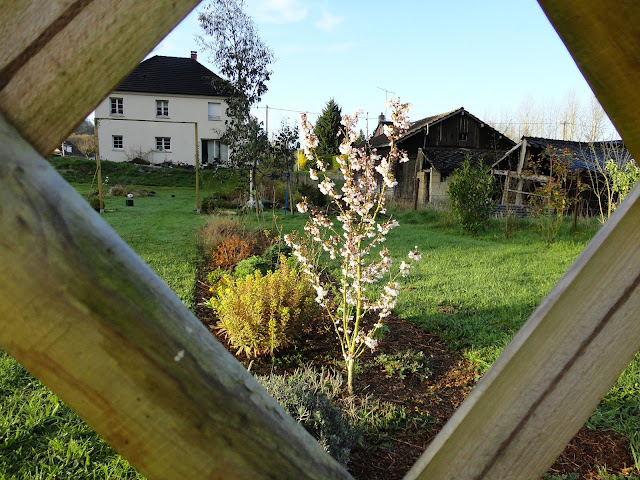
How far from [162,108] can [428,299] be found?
3507cm

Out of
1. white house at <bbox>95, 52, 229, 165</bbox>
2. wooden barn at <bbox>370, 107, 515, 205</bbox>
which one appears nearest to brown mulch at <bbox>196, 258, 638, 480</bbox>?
wooden barn at <bbox>370, 107, 515, 205</bbox>

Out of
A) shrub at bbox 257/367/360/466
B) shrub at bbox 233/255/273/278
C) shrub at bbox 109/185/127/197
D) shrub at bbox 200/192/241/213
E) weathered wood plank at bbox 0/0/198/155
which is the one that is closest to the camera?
weathered wood plank at bbox 0/0/198/155

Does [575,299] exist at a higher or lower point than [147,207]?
higher

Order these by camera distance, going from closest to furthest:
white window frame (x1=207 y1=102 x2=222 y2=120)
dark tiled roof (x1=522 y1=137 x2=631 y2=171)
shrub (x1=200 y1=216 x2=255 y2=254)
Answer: shrub (x1=200 y1=216 x2=255 y2=254)
dark tiled roof (x1=522 y1=137 x2=631 y2=171)
white window frame (x1=207 y1=102 x2=222 y2=120)

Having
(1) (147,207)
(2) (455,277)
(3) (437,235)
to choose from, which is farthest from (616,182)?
(1) (147,207)

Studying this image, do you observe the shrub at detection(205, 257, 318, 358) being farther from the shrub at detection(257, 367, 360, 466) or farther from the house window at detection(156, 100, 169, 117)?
the house window at detection(156, 100, 169, 117)

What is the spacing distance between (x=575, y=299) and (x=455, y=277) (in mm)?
7586

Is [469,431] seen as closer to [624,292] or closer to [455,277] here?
[624,292]

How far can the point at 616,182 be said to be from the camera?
39.1 ft

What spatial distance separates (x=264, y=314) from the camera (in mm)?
4742

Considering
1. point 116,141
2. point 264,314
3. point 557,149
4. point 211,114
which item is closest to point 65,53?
point 264,314

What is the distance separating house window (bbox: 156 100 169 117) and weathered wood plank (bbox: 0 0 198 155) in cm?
3925

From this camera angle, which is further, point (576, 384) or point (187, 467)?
point (576, 384)

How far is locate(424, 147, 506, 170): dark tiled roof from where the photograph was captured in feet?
79.3
